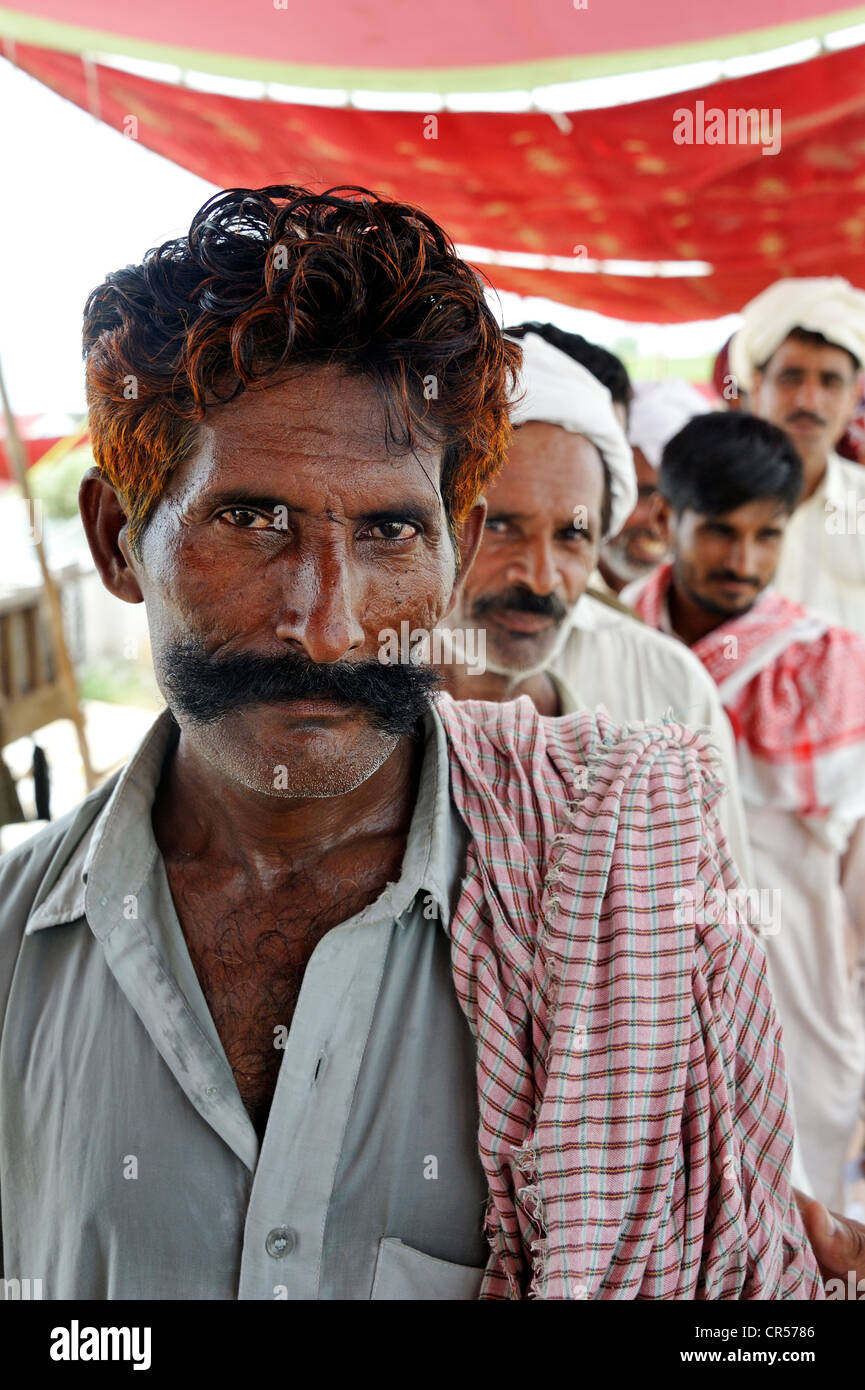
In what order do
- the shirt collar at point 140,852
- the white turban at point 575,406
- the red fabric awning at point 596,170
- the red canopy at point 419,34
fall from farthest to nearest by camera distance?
the red fabric awning at point 596,170, the red canopy at point 419,34, the white turban at point 575,406, the shirt collar at point 140,852

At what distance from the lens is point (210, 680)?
36.9 inches

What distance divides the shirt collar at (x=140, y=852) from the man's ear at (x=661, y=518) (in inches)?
42.7

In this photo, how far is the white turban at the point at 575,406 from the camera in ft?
4.84

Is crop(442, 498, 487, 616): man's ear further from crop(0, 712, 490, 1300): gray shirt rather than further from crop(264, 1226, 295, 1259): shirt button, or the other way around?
crop(264, 1226, 295, 1259): shirt button

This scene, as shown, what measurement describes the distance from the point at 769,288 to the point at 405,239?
67.3 inches

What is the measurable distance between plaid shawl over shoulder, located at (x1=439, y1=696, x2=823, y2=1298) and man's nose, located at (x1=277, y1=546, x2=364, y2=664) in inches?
9.7

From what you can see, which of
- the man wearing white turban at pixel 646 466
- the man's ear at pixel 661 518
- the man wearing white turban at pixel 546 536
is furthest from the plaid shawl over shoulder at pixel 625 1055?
the man wearing white turban at pixel 646 466

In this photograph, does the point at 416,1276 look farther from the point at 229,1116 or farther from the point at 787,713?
the point at 787,713

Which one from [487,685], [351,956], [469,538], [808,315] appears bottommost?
[351,956]

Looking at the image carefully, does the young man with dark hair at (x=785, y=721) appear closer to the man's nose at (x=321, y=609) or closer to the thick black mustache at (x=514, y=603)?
the thick black mustache at (x=514, y=603)

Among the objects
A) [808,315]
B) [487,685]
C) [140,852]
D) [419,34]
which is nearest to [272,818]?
[140,852]

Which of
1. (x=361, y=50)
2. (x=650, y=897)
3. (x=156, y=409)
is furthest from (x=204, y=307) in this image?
(x=361, y=50)

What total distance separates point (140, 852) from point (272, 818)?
13cm

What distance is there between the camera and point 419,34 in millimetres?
1673
